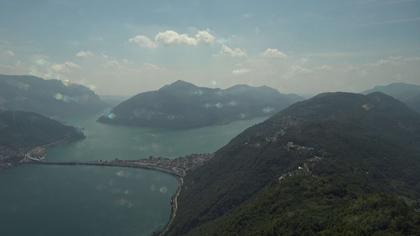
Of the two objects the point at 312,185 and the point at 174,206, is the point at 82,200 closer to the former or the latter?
the point at 174,206

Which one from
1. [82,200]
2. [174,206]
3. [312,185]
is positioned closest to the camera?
[312,185]

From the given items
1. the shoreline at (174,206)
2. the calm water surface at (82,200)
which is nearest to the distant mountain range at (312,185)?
the shoreline at (174,206)

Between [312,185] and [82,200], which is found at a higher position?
[312,185]

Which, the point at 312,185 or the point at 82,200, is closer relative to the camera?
the point at 312,185

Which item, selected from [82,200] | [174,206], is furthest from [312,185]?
[82,200]

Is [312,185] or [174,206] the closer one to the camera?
[312,185]

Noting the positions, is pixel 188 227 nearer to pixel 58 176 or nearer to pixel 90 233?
pixel 90 233

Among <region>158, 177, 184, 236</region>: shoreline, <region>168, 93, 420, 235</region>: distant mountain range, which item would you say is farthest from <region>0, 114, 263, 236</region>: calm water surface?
<region>168, 93, 420, 235</region>: distant mountain range

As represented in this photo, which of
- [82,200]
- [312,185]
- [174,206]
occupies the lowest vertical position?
[174,206]

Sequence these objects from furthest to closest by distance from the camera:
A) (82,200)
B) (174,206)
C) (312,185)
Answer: (82,200), (174,206), (312,185)
